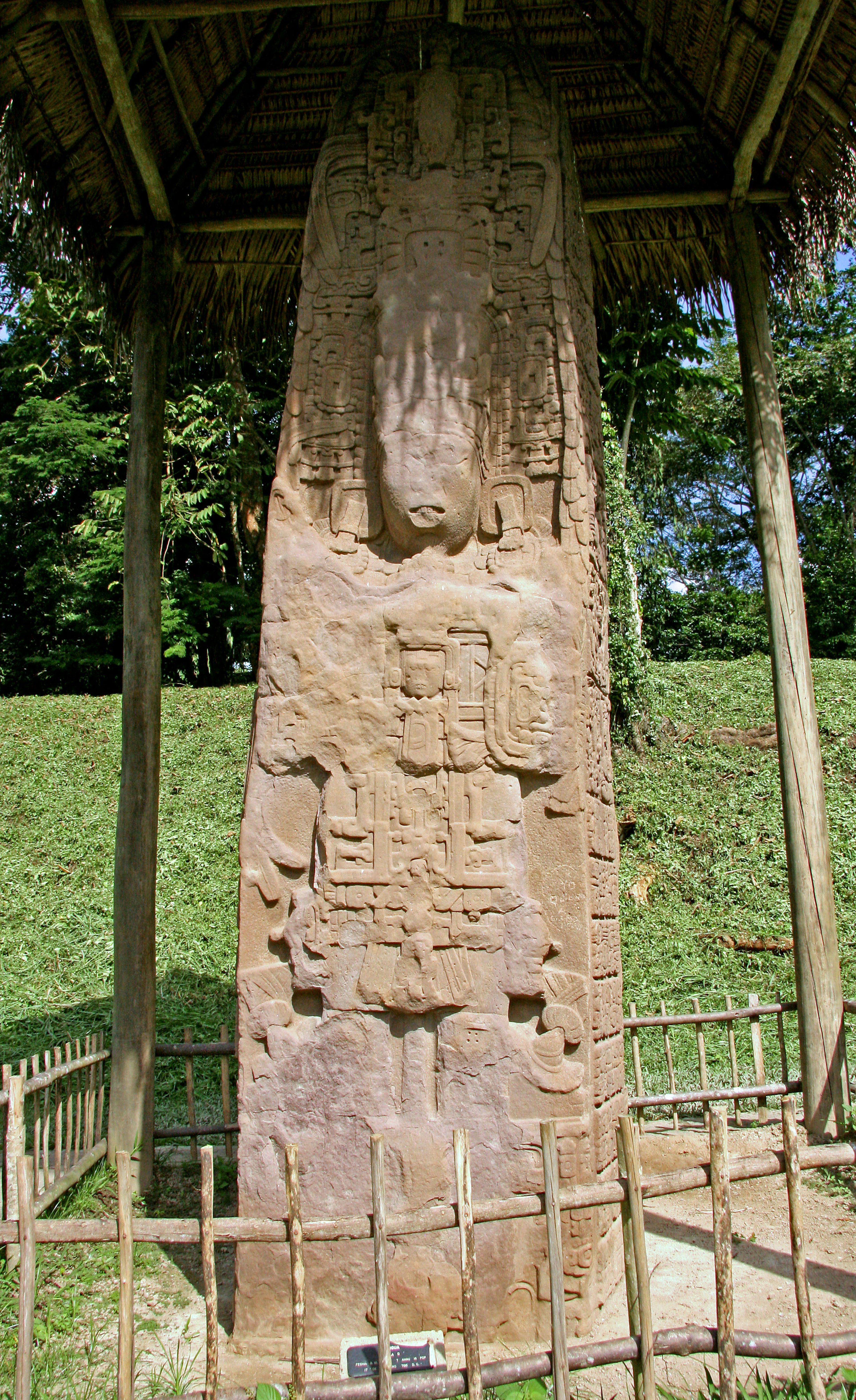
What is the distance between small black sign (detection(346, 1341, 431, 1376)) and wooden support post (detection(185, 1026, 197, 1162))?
2458mm

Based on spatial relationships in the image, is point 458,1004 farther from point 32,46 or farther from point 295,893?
point 32,46

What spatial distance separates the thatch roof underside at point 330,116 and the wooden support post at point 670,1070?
4.29 meters

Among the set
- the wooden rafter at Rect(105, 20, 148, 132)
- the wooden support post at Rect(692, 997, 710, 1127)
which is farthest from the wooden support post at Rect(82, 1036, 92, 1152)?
the wooden rafter at Rect(105, 20, 148, 132)

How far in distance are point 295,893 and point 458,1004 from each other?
74cm

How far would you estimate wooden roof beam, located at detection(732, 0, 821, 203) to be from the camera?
192 inches

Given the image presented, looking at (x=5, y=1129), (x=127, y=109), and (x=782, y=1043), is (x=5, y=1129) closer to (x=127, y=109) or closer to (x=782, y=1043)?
(x=782, y=1043)

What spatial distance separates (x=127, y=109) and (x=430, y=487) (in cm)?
274

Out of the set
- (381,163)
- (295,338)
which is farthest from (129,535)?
(381,163)

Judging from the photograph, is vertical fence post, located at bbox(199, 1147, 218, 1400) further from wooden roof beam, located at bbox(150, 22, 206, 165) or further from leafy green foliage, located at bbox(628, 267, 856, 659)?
leafy green foliage, located at bbox(628, 267, 856, 659)

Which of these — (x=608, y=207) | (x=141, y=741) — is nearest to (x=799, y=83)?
(x=608, y=207)

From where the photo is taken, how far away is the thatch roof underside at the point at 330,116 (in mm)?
5375

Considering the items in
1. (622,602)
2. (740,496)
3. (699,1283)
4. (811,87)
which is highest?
(740,496)

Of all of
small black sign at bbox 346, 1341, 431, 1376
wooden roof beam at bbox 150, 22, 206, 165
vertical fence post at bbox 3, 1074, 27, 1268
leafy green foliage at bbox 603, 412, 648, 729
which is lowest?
small black sign at bbox 346, 1341, 431, 1376

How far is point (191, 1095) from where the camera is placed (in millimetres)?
5523
